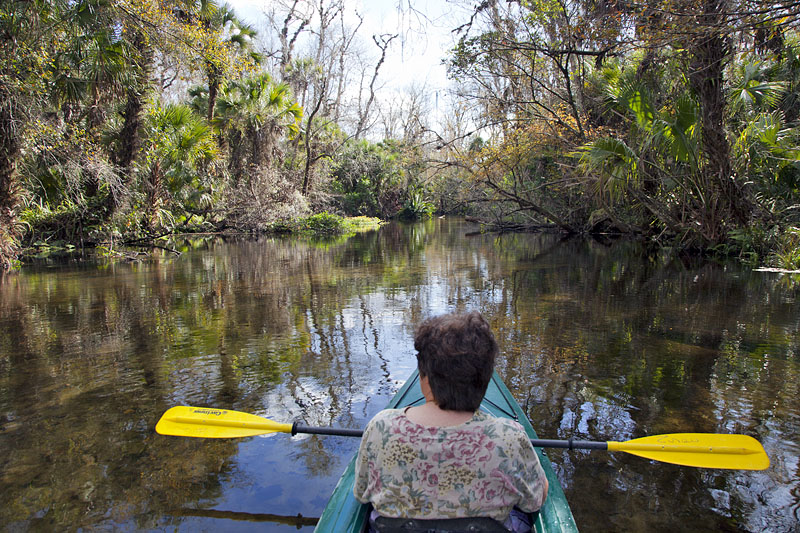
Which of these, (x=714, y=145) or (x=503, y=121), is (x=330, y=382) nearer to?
(x=714, y=145)

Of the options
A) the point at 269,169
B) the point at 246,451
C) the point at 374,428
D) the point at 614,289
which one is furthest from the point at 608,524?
the point at 269,169

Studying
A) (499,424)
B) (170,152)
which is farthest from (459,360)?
(170,152)

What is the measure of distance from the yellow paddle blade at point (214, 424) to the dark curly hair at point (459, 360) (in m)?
1.61

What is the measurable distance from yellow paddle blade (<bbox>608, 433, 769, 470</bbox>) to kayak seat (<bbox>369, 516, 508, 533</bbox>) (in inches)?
52.3

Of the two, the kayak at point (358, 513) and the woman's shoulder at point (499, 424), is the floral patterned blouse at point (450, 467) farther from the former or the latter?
the kayak at point (358, 513)

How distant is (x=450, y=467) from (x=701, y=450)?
6.09 feet

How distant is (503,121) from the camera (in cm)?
1381

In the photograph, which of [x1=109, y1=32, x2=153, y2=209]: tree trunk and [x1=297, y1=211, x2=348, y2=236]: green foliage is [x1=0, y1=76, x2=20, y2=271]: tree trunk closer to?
[x1=109, y1=32, x2=153, y2=209]: tree trunk

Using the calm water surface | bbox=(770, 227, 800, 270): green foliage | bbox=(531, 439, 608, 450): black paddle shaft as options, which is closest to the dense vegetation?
bbox=(770, 227, 800, 270): green foliage

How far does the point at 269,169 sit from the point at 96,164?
→ 33.2 feet

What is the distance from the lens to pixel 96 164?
446 inches

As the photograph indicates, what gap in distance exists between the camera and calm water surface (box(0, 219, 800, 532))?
2.69 meters

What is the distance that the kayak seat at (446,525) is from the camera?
1604mm

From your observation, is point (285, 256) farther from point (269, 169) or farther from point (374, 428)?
point (374, 428)
